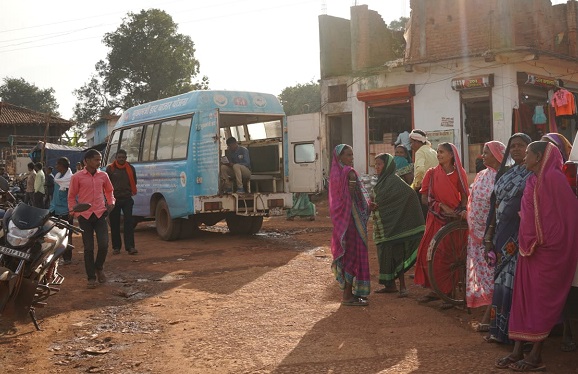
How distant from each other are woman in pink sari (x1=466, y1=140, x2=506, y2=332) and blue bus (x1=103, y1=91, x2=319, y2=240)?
6.41 m

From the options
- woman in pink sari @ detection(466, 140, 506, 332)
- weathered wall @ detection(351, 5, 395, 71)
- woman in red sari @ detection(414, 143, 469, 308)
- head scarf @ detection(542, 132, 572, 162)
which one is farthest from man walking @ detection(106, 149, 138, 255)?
weathered wall @ detection(351, 5, 395, 71)

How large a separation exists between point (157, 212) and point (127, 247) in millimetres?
2148

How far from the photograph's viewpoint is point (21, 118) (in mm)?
45500

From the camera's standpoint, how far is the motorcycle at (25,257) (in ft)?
17.4

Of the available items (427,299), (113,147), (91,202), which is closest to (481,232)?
(427,299)

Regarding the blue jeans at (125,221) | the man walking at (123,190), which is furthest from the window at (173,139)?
the blue jeans at (125,221)

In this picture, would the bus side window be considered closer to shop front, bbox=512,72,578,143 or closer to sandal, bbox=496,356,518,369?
shop front, bbox=512,72,578,143

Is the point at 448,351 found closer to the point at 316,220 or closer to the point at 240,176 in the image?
the point at 240,176

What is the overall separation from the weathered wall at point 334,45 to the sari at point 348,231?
1916cm

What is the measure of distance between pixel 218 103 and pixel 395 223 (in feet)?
18.6

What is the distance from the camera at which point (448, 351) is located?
486 cm

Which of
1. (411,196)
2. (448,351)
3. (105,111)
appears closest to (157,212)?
(411,196)

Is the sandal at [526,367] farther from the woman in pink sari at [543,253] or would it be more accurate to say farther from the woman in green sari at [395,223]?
the woman in green sari at [395,223]

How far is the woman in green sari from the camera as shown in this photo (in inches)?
277
